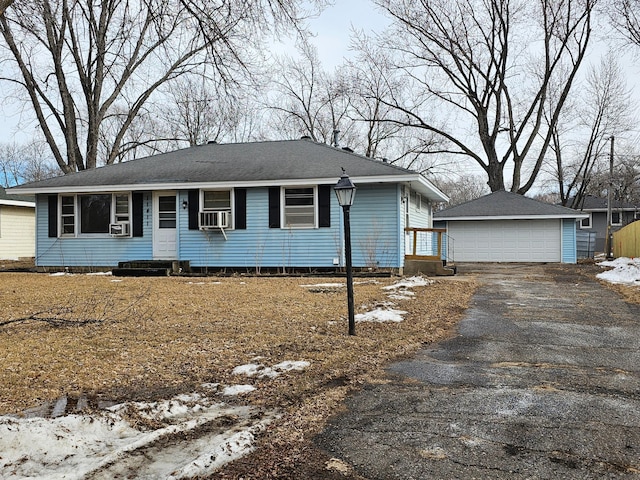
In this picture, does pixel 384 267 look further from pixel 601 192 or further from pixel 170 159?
pixel 601 192

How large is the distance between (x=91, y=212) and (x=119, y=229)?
1.23 m

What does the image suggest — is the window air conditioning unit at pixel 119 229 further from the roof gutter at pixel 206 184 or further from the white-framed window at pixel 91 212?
the roof gutter at pixel 206 184

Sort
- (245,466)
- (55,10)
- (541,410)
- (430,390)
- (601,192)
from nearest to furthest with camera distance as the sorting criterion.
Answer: (245,466), (541,410), (430,390), (55,10), (601,192)

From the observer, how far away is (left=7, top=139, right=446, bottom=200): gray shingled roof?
535 inches

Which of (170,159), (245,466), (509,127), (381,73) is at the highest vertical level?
(381,73)

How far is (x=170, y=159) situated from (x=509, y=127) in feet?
60.8

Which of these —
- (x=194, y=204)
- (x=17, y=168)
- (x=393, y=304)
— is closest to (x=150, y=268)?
(x=194, y=204)

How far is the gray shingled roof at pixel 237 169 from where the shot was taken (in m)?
13.6

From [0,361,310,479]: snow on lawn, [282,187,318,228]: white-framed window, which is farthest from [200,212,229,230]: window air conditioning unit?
[0,361,310,479]: snow on lawn

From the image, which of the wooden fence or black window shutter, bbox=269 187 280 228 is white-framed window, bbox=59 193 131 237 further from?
the wooden fence

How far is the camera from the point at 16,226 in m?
21.8

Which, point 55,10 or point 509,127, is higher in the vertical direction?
point 509,127

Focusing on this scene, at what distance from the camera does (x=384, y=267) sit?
13.7 meters

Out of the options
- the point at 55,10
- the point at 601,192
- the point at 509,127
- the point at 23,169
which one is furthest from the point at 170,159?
the point at 601,192
